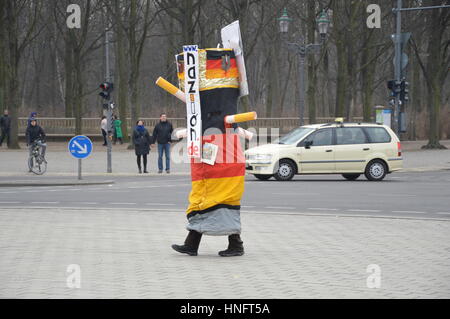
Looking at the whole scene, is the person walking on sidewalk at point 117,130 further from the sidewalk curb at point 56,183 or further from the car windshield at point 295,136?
the sidewalk curb at point 56,183

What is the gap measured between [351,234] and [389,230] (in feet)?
2.58

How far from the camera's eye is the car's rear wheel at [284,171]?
84.1ft

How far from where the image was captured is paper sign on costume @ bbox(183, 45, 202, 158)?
10.3 meters

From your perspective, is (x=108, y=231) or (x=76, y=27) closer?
(x=108, y=231)

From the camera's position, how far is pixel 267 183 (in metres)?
24.6

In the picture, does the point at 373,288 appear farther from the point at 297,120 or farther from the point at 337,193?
the point at 297,120

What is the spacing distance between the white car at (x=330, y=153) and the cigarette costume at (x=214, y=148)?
1502 centimetres

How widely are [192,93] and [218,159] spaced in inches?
31.9

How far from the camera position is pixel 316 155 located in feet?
84.5

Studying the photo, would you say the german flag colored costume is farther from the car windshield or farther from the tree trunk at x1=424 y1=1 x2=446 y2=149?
the tree trunk at x1=424 y1=1 x2=446 y2=149

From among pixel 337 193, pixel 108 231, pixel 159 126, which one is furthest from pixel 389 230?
pixel 159 126

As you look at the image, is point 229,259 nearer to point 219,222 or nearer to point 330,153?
point 219,222

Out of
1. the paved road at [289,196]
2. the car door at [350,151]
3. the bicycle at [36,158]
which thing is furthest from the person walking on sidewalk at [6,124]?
the car door at [350,151]

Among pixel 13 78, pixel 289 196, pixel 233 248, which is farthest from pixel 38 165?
pixel 233 248
